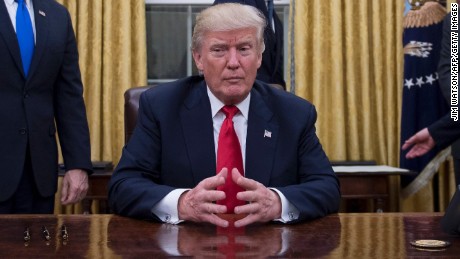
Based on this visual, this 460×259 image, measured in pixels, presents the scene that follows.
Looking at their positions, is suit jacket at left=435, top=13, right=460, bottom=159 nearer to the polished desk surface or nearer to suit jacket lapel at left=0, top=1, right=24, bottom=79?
the polished desk surface

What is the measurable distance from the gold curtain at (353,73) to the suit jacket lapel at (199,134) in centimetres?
262

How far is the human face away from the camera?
2.40 m

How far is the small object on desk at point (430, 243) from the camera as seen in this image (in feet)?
5.53

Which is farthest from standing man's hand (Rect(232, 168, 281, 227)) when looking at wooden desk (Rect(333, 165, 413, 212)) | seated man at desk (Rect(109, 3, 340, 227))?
wooden desk (Rect(333, 165, 413, 212))

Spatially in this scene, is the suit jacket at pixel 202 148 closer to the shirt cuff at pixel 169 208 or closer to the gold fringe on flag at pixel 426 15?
the shirt cuff at pixel 169 208

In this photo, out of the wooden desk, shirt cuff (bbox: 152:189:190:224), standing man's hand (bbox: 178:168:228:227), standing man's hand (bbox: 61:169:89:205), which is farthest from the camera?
the wooden desk

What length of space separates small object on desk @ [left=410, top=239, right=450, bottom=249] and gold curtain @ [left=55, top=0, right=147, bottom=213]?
11.3 ft

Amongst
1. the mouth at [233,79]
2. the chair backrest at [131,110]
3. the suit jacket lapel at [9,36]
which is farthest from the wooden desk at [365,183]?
the suit jacket lapel at [9,36]

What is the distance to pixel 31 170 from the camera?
288 cm

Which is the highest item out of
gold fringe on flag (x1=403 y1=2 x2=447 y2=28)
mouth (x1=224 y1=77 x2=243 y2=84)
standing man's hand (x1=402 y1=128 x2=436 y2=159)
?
gold fringe on flag (x1=403 y1=2 x2=447 y2=28)

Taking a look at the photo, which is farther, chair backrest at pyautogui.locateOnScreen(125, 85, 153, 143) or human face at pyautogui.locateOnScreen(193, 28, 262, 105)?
chair backrest at pyautogui.locateOnScreen(125, 85, 153, 143)

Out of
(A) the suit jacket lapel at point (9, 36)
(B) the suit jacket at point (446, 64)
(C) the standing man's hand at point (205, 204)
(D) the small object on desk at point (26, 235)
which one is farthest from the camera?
(B) the suit jacket at point (446, 64)

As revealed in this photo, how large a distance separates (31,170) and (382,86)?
2.94 m

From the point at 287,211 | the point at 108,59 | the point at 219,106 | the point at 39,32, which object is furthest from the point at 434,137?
the point at 108,59
